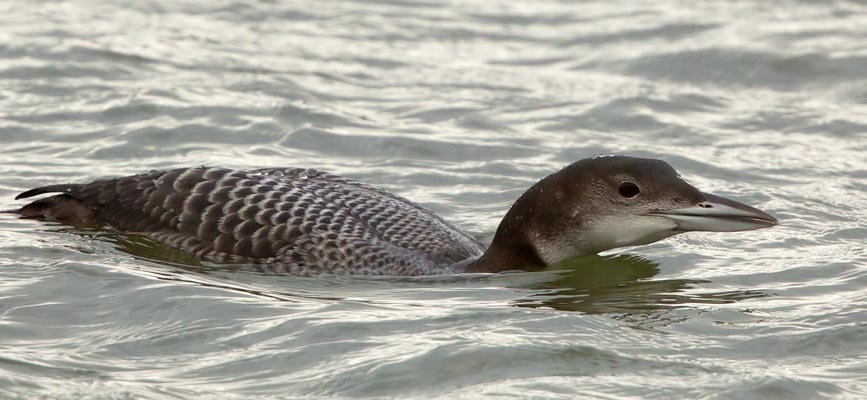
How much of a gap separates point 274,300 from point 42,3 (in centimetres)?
831

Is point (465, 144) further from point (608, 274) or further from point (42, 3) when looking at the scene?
point (42, 3)

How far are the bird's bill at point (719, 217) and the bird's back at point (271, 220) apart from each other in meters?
1.25

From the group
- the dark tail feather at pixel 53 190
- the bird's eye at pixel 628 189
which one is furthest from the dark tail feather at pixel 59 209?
the bird's eye at pixel 628 189

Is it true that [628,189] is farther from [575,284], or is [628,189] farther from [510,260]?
[510,260]

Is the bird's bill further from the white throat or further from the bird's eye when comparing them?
the bird's eye

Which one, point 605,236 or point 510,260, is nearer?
point 605,236

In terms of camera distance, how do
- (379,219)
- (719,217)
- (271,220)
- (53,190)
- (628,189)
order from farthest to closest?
1. (53,190)
2. (379,219)
3. (271,220)
4. (628,189)
5. (719,217)

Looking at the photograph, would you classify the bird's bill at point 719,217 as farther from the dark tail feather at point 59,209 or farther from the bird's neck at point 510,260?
the dark tail feather at point 59,209

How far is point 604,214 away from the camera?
7.74 m

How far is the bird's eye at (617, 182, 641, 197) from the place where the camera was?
766 cm

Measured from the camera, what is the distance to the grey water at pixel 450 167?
251 inches

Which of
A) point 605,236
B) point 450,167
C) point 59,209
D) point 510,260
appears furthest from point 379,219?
point 450,167

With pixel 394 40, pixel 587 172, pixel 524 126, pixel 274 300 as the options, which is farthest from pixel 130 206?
pixel 394 40

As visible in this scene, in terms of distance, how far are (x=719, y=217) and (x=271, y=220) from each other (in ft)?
7.38
